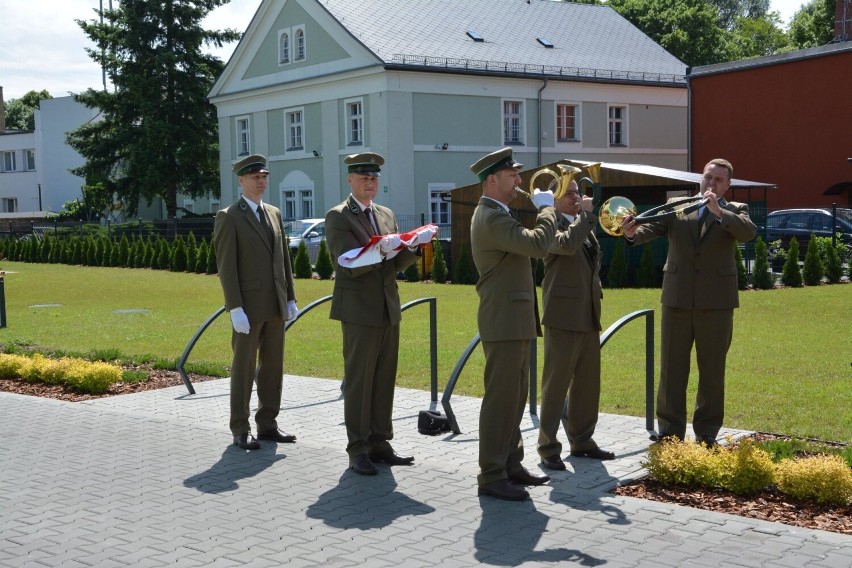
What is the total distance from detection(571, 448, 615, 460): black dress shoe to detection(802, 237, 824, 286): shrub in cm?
1784

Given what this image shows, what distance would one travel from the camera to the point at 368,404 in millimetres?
7641

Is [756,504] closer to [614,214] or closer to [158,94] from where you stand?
[614,214]

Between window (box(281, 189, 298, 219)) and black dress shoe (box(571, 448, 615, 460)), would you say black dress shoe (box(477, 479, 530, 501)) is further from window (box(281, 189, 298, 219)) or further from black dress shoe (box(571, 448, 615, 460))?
window (box(281, 189, 298, 219))

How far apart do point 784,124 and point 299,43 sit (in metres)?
19.3

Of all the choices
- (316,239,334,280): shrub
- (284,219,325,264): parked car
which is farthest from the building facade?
(316,239,334,280): shrub

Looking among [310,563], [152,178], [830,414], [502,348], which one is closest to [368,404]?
[502,348]

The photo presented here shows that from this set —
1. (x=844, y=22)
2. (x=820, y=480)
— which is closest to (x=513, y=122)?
(x=844, y=22)

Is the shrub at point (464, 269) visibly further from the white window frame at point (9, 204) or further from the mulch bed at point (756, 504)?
the white window frame at point (9, 204)

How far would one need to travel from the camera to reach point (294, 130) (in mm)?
44625

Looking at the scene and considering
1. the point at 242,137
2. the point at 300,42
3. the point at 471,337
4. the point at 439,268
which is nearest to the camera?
the point at 471,337

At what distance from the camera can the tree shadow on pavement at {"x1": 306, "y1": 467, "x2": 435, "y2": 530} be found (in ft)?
20.8

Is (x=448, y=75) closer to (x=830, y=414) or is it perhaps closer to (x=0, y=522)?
(x=830, y=414)

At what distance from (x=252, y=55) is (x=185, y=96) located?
6.93 m

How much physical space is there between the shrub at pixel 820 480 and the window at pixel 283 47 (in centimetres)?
3991
